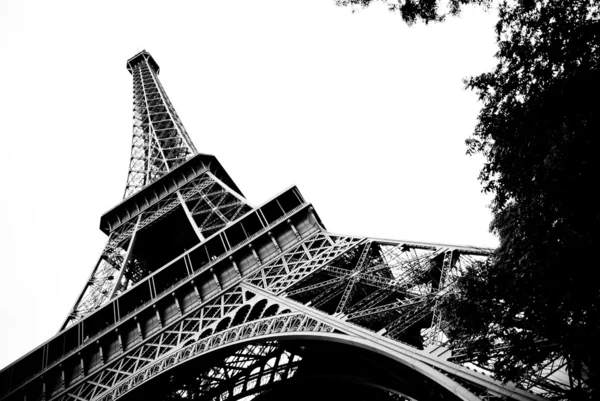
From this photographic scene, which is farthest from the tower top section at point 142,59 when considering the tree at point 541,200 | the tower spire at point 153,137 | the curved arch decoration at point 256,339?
the tree at point 541,200

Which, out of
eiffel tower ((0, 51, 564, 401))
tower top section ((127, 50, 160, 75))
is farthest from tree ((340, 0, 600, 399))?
tower top section ((127, 50, 160, 75))

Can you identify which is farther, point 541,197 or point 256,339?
point 256,339

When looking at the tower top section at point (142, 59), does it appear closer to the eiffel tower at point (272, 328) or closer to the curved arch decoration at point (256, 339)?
the eiffel tower at point (272, 328)

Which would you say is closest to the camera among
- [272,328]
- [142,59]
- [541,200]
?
[541,200]

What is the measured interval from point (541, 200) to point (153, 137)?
41328mm

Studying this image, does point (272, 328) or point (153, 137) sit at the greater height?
point (153, 137)

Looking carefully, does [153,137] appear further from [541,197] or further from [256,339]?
[541,197]

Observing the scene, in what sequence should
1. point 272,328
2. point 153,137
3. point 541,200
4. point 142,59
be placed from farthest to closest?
point 142,59
point 153,137
point 272,328
point 541,200

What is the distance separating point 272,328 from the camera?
1625 centimetres

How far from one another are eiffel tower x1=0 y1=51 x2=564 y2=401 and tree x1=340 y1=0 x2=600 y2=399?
1.17 meters

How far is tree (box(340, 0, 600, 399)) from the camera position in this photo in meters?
8.37

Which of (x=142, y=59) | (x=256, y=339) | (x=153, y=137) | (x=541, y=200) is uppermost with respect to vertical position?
(x=142, y=59)

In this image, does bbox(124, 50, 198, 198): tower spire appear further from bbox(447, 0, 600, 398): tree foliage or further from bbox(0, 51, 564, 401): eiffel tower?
bbox(447, 0, 600, 398): tree foliage

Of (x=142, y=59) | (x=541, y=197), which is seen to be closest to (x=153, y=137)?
(x=142, y=59)
